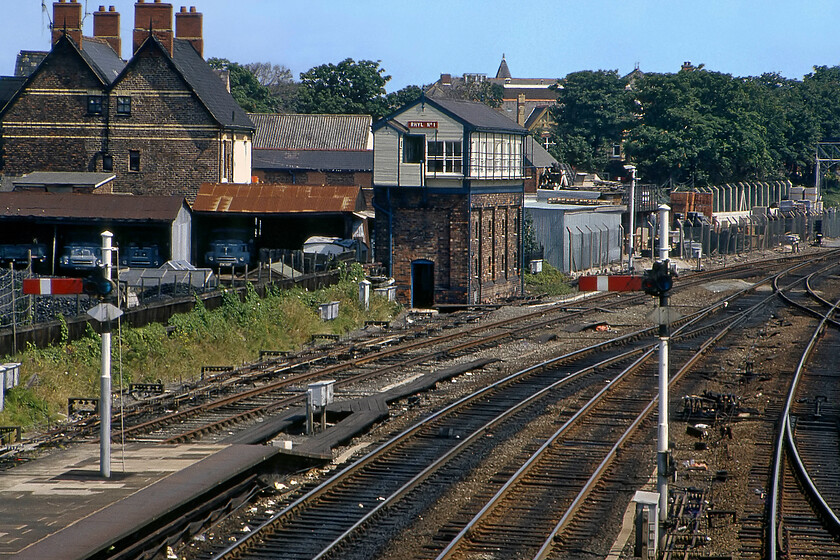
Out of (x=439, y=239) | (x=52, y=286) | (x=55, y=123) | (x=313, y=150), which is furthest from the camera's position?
(x=313, y=150)

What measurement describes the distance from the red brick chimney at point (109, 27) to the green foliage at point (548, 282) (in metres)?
24.3

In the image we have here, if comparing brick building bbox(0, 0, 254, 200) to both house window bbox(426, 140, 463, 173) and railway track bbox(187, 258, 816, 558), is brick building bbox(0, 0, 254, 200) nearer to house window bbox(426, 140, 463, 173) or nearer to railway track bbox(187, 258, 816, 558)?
house window bbox(426, 140, 463, 173)

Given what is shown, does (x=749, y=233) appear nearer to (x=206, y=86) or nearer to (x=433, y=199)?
(x=433, y=199)

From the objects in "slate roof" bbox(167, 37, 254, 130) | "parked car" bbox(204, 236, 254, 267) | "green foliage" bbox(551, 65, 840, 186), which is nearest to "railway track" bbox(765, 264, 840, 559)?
"parked car" bbox(204, 236, 254, 267)

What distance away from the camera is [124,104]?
46531 millimetres

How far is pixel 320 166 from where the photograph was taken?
222ft

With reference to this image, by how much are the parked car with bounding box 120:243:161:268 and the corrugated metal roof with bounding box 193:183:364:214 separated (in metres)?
3.30

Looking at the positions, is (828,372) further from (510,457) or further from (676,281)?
(676,281)

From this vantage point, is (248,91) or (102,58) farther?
(248,91)

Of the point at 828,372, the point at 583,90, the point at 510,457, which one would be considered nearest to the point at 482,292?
the point at 828,372

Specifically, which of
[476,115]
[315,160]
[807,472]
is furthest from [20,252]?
[807,472]

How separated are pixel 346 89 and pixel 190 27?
42.8m

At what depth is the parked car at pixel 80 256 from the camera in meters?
39.9

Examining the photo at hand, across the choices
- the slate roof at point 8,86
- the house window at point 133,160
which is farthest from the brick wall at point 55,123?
the slate roof at point 8,86
